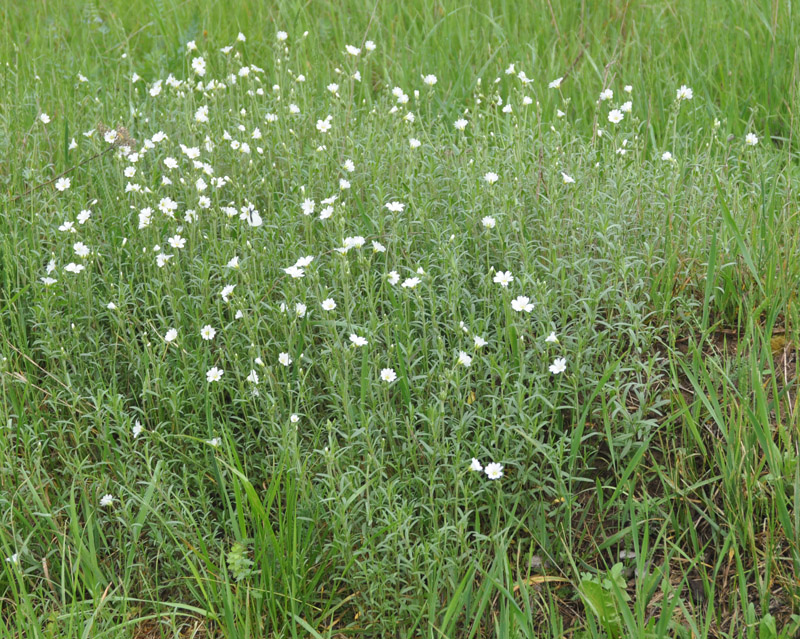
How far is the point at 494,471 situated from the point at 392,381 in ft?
1.57

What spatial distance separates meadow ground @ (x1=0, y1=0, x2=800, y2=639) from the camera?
255 cm

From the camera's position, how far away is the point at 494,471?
262 cm

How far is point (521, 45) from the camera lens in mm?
5164

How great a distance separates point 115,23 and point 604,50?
11.1 ft

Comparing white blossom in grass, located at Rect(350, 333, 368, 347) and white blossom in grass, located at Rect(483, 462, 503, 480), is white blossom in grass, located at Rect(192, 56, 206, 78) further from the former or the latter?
white blossom in grass, located at Rect(483, 462, 503, 480)

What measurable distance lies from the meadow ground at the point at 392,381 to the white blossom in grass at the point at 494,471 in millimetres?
35

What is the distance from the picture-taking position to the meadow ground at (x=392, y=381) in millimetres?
2549

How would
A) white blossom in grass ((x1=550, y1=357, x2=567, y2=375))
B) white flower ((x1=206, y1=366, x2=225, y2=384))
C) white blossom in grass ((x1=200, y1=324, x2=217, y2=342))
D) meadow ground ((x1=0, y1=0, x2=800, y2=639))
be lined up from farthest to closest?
white blossom in grass ((x1=200, y1=324, x2=217, y2=342)), white flower ((x1=206, y1=366, x2=225, y2=384)), white blossom in grass ((x1=550, y1=357, x2=567, y2=375)), meadow ground ((x1=0, y1=0, x2=800, y2=639))

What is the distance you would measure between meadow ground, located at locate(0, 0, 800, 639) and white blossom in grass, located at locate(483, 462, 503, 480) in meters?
0.04

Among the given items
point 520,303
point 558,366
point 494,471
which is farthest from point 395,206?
point 494,471

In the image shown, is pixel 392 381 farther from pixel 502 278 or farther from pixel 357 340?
pixel 502 278

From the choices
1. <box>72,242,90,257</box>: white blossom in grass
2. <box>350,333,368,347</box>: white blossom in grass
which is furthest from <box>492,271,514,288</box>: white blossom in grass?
<box>72,242,90,257</box>: white blossom in grass

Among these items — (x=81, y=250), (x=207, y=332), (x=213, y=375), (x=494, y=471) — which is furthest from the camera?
(x=81, y=250)

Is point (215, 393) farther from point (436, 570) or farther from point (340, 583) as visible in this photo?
point (436, 570)
